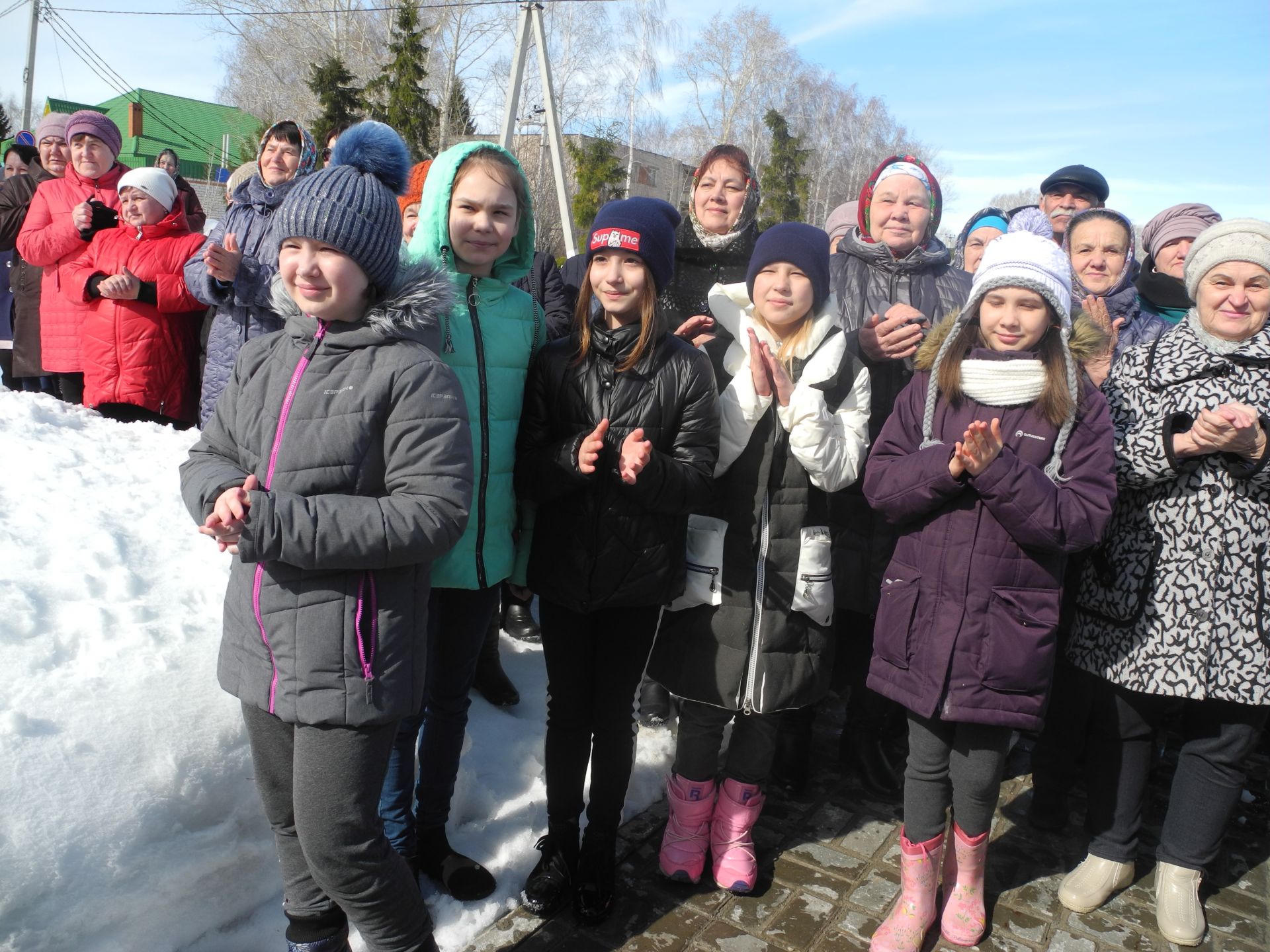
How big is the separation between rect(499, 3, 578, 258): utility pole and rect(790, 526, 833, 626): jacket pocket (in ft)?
39.1

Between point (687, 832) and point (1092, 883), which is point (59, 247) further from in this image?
point (1092, 883)

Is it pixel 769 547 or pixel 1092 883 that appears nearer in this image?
pixel 769 547

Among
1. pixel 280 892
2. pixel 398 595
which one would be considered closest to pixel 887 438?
pixel 398 595

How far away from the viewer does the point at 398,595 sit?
211 centimetres

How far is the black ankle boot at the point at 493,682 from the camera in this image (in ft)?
12.6

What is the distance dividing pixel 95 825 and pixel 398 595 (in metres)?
1.10

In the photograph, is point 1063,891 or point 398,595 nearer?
point 398,595

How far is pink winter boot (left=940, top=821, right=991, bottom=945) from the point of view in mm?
2816

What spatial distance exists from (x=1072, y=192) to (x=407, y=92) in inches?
810

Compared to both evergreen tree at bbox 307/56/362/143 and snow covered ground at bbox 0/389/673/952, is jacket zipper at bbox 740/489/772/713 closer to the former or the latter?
snow covered ground at bbox 0/389/673/952

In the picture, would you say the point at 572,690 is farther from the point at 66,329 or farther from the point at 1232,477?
the point at 66,329

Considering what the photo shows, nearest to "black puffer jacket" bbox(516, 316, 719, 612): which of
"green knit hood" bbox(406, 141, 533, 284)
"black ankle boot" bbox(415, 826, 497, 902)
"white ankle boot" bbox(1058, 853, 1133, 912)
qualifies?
"green knit hood" bbox(406, 141, 533, 284)

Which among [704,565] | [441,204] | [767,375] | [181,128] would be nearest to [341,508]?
[441,204]

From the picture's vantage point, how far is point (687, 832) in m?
3.05
